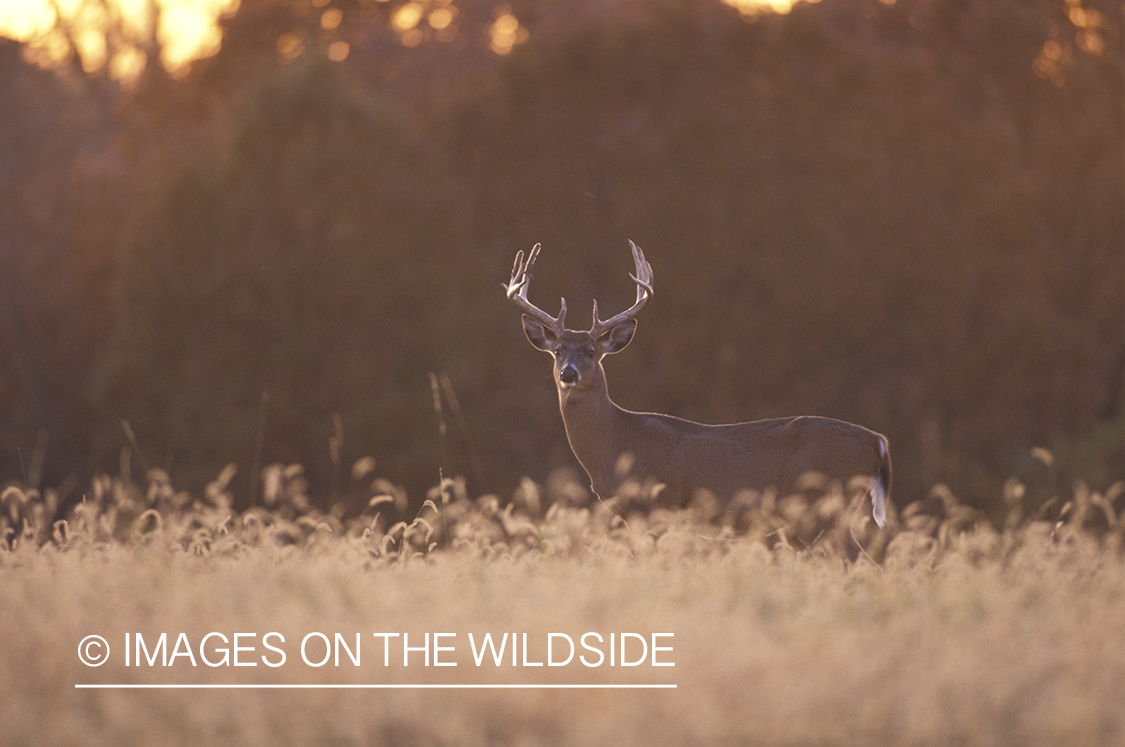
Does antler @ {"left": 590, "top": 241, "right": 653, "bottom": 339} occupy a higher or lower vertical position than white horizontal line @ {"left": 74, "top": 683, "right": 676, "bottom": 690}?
higher

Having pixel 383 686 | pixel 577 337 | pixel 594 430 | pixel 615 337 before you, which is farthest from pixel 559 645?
pixel 615 337

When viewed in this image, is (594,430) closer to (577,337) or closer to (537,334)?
(577,337)

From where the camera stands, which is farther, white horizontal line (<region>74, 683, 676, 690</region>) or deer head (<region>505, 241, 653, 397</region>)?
deer head (<region>505, 241, 653, 397</region>)

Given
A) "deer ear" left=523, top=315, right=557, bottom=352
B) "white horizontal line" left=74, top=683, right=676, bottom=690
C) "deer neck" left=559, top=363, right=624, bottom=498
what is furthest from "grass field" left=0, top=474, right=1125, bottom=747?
"deer ear" left=523, top=315, right=557, bottom=352

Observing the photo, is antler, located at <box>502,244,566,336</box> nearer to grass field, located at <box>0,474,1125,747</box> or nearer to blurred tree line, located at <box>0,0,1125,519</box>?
grass field, located at <box>0,474,1125,747</box>

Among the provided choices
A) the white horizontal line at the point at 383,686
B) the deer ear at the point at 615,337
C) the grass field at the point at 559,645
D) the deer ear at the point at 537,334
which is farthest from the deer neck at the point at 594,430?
the white horizontal line at the point at 383,686

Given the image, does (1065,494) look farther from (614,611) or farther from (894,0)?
(614,611)

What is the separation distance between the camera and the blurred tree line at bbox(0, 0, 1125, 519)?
13.9 metres

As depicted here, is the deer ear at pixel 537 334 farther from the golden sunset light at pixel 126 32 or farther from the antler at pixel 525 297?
the golden sunset light at pixel 126 32

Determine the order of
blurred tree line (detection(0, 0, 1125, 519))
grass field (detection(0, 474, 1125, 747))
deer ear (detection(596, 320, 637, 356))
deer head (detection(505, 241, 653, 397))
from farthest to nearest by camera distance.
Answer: blurred tree line (detection(0, 0, 1125, 519)) → deer ear (detection(596, 320, 637, 356)) → deer head (detection(505, 241, 653, 397)) → grass field (detection(0, 474, 1125, 747))

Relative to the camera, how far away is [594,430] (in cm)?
737

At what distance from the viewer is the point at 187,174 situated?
47.2 ft

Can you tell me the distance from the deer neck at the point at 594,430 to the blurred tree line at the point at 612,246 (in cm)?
627

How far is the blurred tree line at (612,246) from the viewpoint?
13938 mm
